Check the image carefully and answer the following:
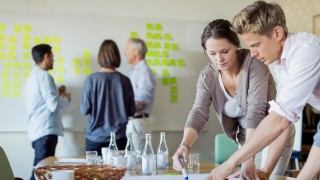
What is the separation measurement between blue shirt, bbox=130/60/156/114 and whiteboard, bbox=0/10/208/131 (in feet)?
0.75

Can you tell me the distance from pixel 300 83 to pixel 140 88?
117 inches

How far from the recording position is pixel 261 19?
170 cm

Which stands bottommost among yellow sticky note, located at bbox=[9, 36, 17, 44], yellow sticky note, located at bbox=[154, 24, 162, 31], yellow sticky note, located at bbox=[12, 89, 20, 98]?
yellow sticky note, located at bbox=[12, 89, 20, 98]

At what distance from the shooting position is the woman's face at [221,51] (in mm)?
2166

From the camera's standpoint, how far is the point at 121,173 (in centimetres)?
174

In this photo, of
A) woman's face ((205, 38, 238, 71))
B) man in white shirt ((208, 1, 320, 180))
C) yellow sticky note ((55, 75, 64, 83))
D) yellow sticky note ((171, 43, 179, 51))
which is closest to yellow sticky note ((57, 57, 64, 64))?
yellow sticky note ((55, 75, 64, 83))

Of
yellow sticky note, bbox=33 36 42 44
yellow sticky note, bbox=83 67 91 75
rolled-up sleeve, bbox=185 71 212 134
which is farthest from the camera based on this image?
yellow sticky note, bbox=83 67 91 75

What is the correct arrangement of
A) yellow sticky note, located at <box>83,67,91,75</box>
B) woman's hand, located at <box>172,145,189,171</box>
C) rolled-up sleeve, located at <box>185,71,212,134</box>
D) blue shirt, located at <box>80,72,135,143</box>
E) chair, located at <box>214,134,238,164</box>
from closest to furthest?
woman's hand, located at <box>172,145,189,171</box> → rolled-up sleeve, located at <box>185,71,212,134</box> → chair, located at <box>214,134,238,164</box> → blue shirt, located at <box>80,72,135,143</box> → yellow sticky note, located at <box>83,67,91,75</box>

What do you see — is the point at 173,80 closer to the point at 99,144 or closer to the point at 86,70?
the point at 86,70

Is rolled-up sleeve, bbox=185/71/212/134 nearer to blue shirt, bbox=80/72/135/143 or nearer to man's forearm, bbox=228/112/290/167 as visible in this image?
man's forearm, bbox=228/112/290/167

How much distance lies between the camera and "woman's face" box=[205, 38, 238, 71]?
2166 millimetres

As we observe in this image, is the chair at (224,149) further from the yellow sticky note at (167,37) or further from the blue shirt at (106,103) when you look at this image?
the yellow sticky note at (167,37)

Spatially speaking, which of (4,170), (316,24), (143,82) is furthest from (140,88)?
(4,170)

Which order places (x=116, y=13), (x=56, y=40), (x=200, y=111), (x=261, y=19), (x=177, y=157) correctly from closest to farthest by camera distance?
1. (x=261, y=19)
2. (x=177, y=157)
3. (x=200, y=111)
4. (x=56, y=40)
5. (x=116, y=13)
